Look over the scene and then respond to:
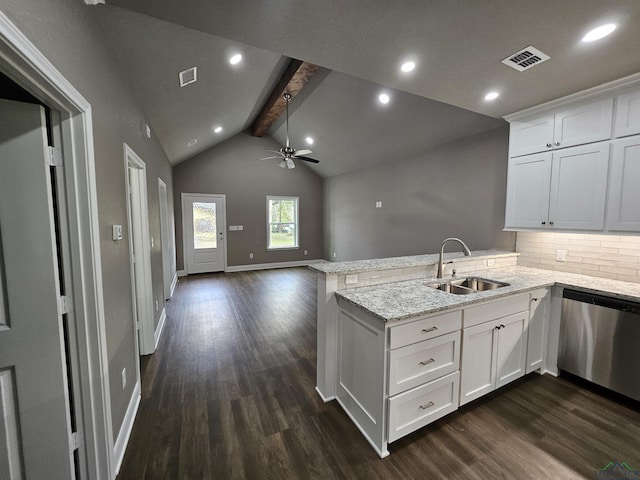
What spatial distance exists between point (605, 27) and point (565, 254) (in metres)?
2.08

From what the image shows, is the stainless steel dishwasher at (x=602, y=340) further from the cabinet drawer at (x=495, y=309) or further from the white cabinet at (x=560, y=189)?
the white cabinet at (x=560, y=189)

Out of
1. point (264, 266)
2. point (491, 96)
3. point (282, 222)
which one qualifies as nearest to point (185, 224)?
point (264, 266)

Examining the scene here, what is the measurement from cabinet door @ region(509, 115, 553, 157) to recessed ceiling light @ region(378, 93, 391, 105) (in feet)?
5.25

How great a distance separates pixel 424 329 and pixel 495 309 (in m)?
0.75

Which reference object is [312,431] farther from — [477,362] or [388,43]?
[388,43]

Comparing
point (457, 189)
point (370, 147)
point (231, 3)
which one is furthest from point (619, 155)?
point (370, 147)

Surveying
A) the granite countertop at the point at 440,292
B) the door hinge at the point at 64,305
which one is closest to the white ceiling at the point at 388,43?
the door hinge at the point at 64,305

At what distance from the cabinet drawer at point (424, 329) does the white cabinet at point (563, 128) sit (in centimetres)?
202

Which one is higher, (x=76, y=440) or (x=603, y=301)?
(x=603, y=301)

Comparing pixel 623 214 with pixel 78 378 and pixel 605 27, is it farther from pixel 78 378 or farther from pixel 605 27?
pixel 78 378

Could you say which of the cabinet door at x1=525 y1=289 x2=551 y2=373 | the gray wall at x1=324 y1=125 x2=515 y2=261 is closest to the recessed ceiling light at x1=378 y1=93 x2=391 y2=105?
the gray wall at x1=324 y1=125 x2=515 y2=261

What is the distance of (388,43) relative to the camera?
5.56ft

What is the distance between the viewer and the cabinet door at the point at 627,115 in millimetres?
2059

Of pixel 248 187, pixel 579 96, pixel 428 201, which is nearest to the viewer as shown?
pixel 579 96
